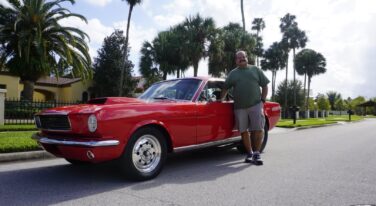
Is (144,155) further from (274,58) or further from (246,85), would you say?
(274,58)

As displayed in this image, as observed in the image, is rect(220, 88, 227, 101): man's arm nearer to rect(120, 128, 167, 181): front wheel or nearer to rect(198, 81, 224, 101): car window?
rect(198, 81, 224, 101): car window

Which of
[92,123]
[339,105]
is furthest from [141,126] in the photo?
[339,105]

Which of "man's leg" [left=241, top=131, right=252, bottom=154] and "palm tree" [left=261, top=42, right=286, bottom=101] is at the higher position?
"palm tree" [left=261, top=42, right=286, bottom=101]

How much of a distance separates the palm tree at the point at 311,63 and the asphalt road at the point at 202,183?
54934mm

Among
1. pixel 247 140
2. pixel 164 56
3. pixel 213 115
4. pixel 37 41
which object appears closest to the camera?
pixel 213 115

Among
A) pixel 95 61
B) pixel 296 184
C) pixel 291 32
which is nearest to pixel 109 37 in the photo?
pixel 95 61

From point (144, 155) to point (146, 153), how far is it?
0.14ft

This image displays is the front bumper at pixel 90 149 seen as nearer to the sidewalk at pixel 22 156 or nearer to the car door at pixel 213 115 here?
the car door at pixel 213 115

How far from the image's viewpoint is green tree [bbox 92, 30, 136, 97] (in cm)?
3938

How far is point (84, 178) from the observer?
5.19 meters

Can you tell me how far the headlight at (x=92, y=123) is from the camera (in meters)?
4.50

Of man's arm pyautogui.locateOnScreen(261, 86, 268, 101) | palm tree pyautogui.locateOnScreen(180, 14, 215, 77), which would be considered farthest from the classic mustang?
palm tree pyautogui.locateOnScreen(180, 14, 215, 77)

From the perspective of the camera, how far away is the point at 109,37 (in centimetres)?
4131

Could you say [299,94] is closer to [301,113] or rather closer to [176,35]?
[301,113]
